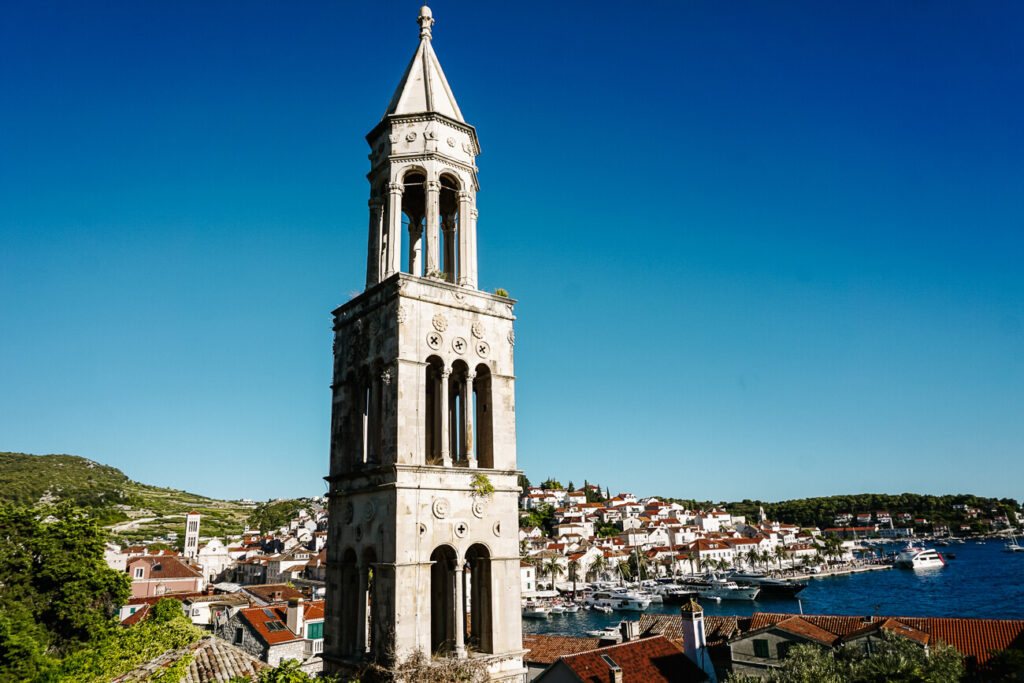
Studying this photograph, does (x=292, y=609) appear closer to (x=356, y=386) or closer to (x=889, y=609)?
(x=356, y=386)

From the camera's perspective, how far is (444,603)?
620 inches

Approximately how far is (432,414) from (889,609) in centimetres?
9402

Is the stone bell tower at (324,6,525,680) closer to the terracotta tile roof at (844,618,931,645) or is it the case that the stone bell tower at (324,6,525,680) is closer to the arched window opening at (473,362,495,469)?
the arched window opening at (473,362,495,469)

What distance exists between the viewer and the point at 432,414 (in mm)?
17234

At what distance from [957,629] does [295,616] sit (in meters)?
37.6

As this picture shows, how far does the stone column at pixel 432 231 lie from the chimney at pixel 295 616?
35.5m

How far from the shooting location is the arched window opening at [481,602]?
49.2 ft

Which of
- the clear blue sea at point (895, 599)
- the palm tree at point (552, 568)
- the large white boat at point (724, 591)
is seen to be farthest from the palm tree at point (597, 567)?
the clear blue sea at point (895, 599)

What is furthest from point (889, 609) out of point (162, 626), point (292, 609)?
point (162, 626)

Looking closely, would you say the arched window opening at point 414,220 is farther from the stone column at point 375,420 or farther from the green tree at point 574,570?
the green tree at point 574,570

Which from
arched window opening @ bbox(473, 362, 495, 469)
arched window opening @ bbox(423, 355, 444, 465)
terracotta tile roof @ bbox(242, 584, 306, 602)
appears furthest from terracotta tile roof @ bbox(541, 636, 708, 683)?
terracotta tile roof @ bbox(242, 584, 306, 602)

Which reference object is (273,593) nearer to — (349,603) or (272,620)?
(272,620)

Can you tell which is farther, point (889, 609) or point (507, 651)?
point (889, 609)

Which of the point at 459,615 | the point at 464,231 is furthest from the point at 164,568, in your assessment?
the point at 464,231
